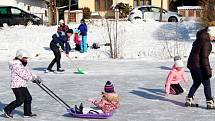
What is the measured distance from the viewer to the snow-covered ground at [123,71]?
9758mm

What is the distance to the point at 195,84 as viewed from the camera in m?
9.79

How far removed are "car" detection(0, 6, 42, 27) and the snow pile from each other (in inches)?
137

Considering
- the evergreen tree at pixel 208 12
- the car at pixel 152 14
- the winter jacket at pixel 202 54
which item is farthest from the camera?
the car at pixel 152 14

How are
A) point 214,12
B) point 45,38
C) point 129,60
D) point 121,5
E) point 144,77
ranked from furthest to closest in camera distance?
point 121,5 < point 45,38 < point 214,12 < point 129,60 < point 144,77

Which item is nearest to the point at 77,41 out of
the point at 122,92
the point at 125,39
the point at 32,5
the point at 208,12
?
the point at 125,39

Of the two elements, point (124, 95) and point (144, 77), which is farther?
point (144, 77)

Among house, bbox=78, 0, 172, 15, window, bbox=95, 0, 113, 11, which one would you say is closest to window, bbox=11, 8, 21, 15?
house, bbox=78, 0, 172, 15

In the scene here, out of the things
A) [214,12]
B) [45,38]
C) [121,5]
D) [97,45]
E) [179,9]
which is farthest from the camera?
[121,5]

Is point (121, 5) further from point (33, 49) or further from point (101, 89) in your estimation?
point (101, 89)

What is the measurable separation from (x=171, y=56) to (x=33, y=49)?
279 inches

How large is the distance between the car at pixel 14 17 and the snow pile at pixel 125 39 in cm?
347

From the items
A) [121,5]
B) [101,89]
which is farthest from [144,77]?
[121,5]

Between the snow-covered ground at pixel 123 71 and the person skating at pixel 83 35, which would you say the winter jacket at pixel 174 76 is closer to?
the snow-covered ground at pixel 123 71

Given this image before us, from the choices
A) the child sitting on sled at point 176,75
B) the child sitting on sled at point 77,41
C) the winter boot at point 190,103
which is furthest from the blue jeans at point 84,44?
the winter boot at point 190,103
